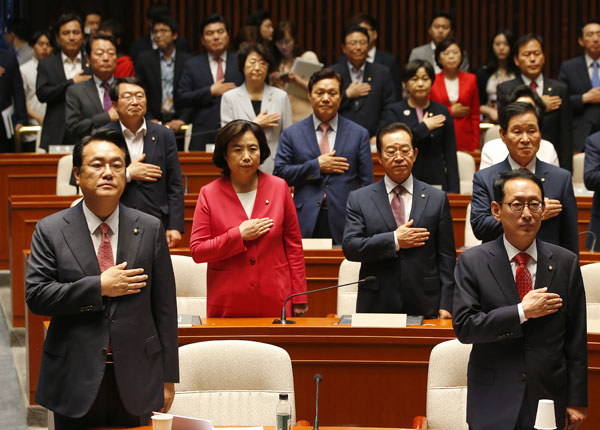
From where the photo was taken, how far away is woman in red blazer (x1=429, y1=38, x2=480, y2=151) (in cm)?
679

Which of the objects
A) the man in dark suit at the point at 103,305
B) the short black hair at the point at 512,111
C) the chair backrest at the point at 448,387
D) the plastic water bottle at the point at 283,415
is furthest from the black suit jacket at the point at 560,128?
the plastic water bottle at the point at 283,415

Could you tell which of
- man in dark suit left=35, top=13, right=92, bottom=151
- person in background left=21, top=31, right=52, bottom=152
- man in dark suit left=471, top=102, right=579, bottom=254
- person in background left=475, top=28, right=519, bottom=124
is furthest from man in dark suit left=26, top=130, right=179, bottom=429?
person in background left=475, top=28, right=519, bottom=124

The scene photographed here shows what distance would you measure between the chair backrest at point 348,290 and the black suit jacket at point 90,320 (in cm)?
135

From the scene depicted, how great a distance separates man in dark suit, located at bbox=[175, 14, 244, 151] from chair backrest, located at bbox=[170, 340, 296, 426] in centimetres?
379

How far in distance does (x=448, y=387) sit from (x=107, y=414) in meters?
1.07

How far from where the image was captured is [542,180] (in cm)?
405

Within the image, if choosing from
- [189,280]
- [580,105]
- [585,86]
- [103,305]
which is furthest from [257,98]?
[103,305]

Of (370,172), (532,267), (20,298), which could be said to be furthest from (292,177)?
(532,267)

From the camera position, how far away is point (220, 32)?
7035 mm

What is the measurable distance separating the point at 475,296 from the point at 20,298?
10.1 feet

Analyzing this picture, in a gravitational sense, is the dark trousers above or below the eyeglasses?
below

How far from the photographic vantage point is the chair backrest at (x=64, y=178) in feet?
19.4

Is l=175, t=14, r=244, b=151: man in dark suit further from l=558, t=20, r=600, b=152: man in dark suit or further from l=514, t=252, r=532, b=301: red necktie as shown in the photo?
l=514, t=252, r=532, b=301: red necktie

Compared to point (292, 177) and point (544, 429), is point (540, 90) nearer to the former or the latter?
point (292, 177)
